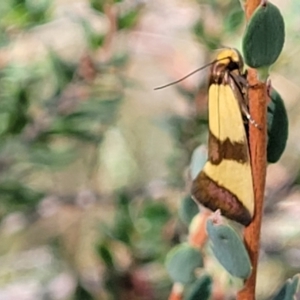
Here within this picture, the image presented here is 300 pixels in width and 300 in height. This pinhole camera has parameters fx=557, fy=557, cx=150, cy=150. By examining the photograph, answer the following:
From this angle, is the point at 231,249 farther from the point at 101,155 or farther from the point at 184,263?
the point at 101,155

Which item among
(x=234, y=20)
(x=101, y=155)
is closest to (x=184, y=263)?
(x=234, y=20)

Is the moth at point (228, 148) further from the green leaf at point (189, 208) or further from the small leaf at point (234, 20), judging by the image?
the small leaf at point (234, 20)

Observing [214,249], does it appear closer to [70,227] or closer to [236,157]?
[236,157]

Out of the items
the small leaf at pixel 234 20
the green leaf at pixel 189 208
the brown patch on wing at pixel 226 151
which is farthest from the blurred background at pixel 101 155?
the brown patch on wing at pixel 226 151

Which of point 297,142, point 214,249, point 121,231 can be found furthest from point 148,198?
point 214,249

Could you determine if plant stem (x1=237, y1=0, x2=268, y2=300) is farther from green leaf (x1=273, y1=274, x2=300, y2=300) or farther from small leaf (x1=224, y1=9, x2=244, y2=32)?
small leaf (x1=224, y1=9, x2=244, y2=32)
